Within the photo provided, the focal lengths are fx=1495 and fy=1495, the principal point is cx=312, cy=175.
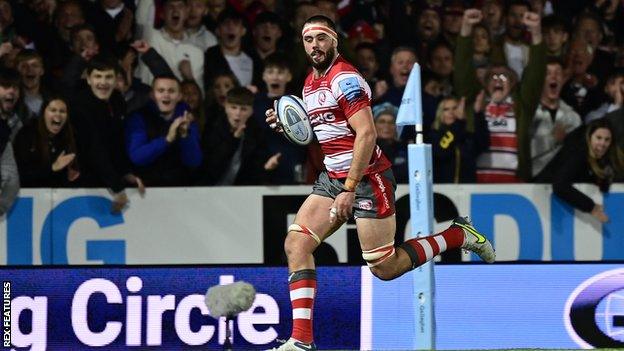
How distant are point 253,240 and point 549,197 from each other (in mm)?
2519

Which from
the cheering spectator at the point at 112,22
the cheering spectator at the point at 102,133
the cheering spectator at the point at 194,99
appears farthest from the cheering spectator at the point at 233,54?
the cheering spectator at the point at 102,133

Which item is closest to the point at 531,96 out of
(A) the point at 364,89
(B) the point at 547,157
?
(B) the point at 547,157

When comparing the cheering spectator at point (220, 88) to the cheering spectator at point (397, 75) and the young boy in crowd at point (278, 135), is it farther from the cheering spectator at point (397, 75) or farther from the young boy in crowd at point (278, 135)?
the cheering spectator at point (397, 75)

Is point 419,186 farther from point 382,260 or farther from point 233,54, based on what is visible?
point 233,54

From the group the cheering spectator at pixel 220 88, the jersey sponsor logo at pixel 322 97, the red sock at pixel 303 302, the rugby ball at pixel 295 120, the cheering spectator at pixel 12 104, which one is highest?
the cheering spectator at pixel 220 88

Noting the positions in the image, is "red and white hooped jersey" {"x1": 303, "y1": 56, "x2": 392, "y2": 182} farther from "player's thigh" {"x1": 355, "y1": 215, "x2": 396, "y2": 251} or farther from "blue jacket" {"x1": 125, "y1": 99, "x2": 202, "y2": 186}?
"blue jacket" {"x1": 125, "y1": 99, "x2": 202, "y2": 186}

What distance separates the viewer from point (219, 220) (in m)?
12.4

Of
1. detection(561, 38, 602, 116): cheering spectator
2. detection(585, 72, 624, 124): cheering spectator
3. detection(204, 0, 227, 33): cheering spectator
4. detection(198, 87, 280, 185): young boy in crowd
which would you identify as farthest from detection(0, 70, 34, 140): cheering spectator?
detection(585, 72, 624, 124): cheering spectator

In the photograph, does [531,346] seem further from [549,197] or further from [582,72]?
[582,72]

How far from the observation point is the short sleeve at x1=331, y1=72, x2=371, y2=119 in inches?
333

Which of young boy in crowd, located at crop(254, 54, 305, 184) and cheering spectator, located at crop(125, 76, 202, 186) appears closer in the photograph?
cheering spectator, located at crop(125, 76, 202, 186)

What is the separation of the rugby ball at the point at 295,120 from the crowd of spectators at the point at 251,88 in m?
3.35

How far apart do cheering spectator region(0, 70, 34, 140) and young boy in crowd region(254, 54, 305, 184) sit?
190cm

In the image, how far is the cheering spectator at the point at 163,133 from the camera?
12.1 meters
